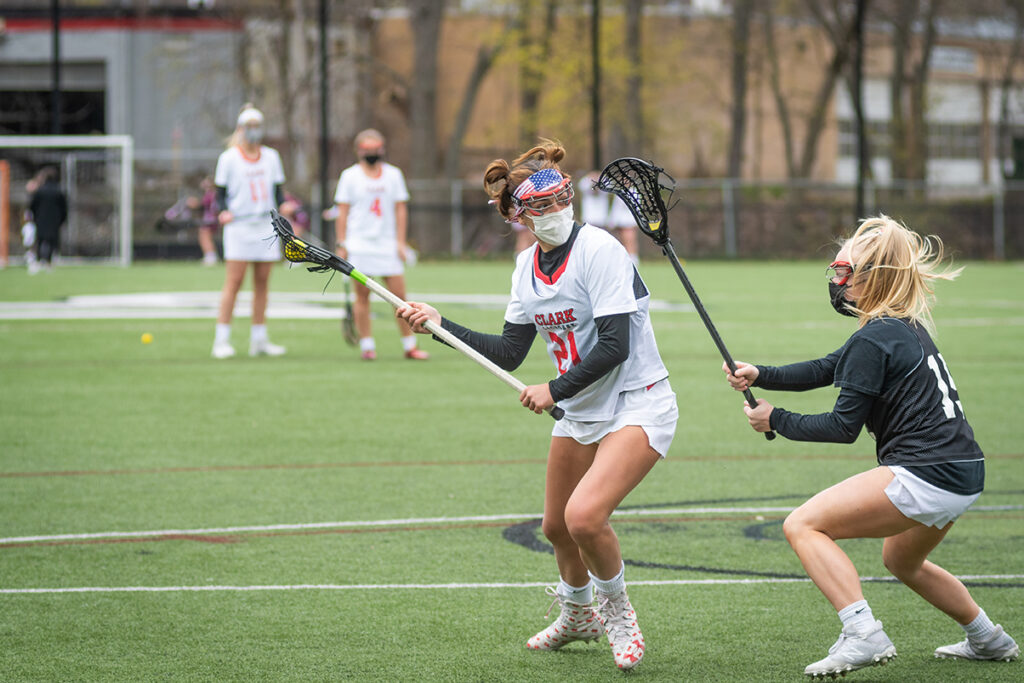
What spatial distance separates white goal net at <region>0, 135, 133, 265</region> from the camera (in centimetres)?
3575

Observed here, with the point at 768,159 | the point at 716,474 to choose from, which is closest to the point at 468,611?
the point at 716,474

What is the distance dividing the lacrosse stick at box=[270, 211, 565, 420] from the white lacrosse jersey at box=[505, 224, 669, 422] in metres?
0.18

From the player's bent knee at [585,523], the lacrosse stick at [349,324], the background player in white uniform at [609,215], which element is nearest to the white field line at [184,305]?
the lacrosse stick at [349,324]

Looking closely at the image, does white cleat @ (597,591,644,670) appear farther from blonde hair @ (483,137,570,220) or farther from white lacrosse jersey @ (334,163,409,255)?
white lacrosse jersey @ (334,163,409,255)

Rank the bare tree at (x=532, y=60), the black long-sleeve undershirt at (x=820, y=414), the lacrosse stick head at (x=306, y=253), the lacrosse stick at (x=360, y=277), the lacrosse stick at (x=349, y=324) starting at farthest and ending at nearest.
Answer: the bare tree at (x=532, y=60) < the lacrosse stick at (x=349, y=324) < the lacrosse stick head at (x=306, y=253) < the lacrosse stick at (x=360, y=277) < the black long-sleeve undershirt at (x=820, y=414)

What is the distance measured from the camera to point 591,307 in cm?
503

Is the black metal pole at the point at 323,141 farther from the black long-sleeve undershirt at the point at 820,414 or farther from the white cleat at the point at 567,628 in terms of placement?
the black long-sleeve undershirt at the point at 820,414

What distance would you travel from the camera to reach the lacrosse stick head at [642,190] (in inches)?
209

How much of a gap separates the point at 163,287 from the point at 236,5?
23832mm

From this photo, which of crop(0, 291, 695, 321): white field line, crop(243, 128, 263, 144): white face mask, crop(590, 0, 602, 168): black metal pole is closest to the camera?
crop(243, 128, 263, 144): white face mask

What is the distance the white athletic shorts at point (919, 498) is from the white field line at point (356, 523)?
9.57 feet

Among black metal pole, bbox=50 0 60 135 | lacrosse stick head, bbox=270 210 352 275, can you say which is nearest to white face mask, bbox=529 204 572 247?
lacrosse stick head, bbox=270 210 352 275

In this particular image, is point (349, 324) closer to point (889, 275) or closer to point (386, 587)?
point (386, 587)

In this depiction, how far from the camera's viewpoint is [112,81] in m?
48.7
